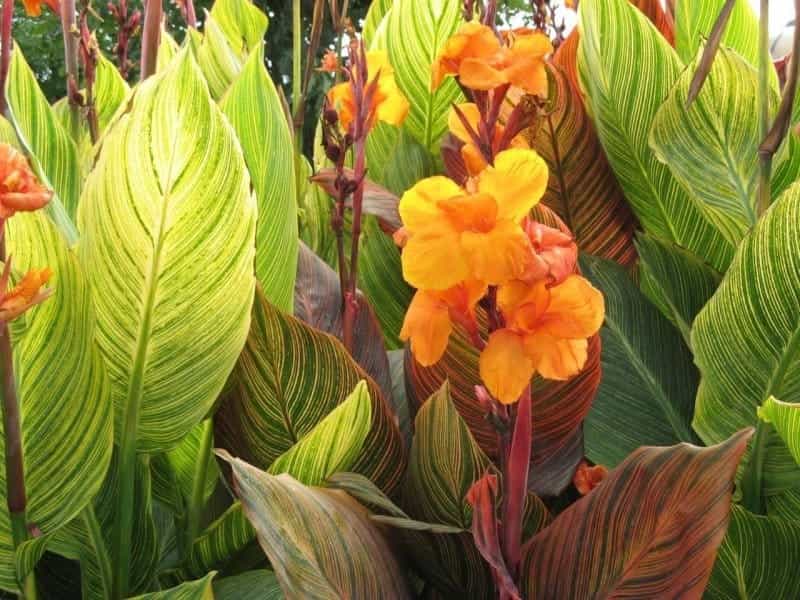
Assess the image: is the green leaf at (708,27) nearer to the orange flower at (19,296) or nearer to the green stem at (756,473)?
the green stem at (756,473)

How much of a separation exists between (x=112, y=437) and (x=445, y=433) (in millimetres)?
199

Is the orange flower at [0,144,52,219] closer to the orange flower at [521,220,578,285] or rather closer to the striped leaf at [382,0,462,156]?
the orange flower at [521,220,578,285]

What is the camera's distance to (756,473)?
2.11ft

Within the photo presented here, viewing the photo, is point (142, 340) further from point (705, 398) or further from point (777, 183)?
point (777, 183)

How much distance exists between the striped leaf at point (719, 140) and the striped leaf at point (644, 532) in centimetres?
32

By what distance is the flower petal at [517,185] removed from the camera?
432mm

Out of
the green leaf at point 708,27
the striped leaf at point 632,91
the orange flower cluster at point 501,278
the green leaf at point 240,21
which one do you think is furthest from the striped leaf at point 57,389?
the green leaf at point 240,21

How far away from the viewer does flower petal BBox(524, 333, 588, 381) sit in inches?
16.3

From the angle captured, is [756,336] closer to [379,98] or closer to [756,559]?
[756,559]

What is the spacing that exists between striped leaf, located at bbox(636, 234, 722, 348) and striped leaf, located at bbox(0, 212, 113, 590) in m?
0.39

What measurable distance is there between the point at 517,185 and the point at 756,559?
0.99ft

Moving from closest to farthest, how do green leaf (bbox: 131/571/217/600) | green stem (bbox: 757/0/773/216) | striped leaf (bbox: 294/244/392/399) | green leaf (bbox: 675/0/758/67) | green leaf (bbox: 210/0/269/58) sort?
green leaf (bbox: 131/571/217/600) < green stem (bbox: 757/0/773/216) < striped leaf (bbox: 294/244/392/399) < green leaf (bbox: 675/0/758/67) < green leaf (bbox: 210/0/269/58)

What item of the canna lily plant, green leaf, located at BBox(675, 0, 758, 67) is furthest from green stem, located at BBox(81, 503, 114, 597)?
green leaf, located at BBox(675, 0, 758, 67)

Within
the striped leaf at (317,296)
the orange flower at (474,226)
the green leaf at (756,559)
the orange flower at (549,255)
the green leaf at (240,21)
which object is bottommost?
the green leaf at (756,559)
